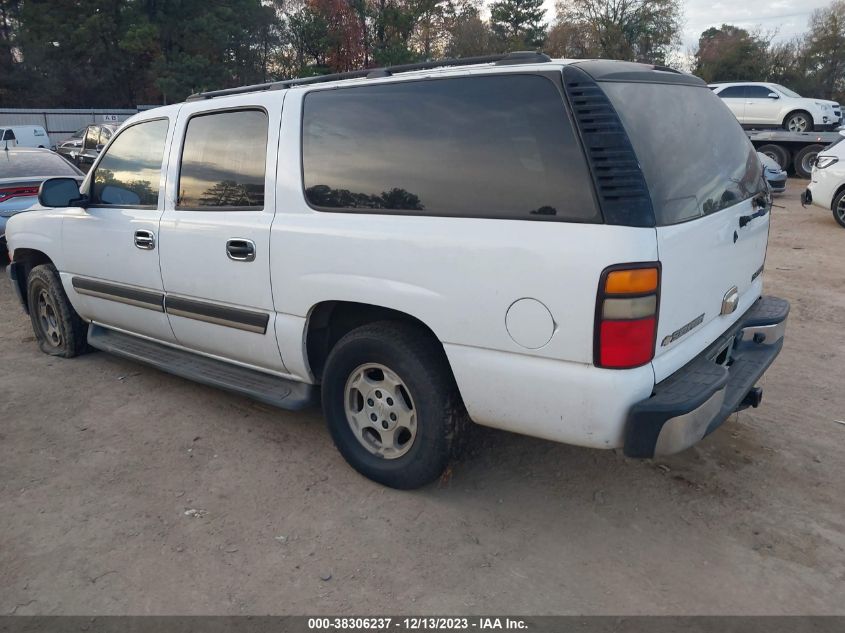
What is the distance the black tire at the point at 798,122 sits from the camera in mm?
19219

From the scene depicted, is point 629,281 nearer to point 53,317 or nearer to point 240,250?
point 240,250

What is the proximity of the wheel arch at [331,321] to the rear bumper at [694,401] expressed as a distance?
1.16 m

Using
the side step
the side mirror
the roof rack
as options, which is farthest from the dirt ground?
the roof rack

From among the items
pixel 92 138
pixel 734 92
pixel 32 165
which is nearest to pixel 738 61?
→ pixel 734 92

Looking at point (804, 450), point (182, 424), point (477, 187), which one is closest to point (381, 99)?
point (477, 187)

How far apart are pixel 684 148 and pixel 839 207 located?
9.92 metres

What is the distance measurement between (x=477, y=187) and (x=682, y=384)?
1173mm

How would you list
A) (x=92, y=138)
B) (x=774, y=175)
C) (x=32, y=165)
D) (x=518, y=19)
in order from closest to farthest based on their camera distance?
(x=32, y=165)
(x=774, y=175)
(x=92, y=138)
(x=518, y=19)

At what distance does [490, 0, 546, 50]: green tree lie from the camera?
155 ft

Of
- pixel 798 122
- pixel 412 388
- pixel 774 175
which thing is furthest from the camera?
pixel 798 122

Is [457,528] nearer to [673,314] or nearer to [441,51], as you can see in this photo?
[673,314]

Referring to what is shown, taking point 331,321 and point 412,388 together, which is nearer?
point 412,388

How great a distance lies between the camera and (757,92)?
1973 cm

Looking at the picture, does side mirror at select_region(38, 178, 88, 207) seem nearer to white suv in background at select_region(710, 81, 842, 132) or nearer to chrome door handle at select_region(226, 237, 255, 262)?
chrome door handle at select_region(226, 237, 255, 262)
